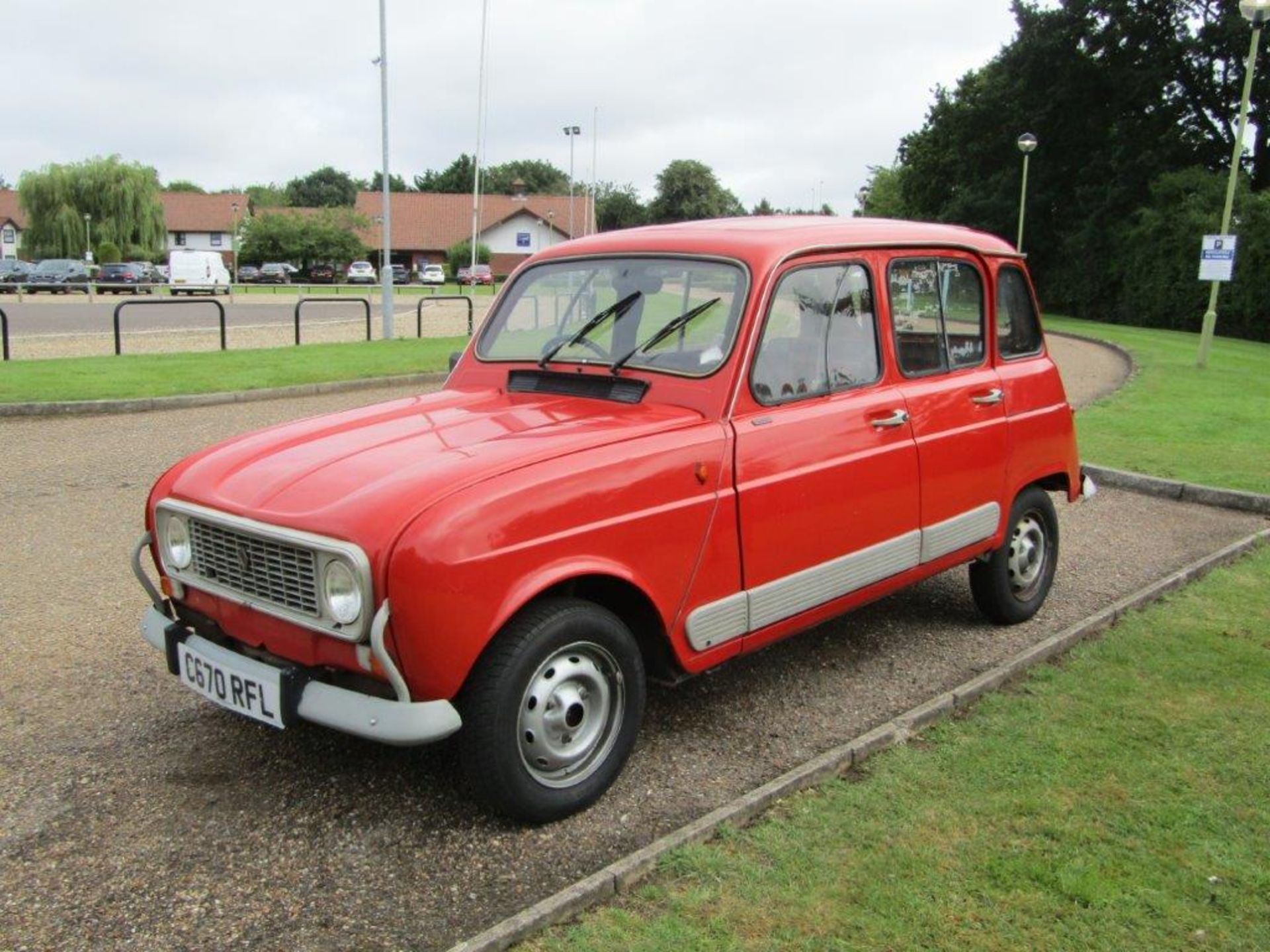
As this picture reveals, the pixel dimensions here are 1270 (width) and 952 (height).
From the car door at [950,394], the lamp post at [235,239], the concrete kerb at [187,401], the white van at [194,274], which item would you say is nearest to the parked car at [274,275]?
the lamp post at [235,239]

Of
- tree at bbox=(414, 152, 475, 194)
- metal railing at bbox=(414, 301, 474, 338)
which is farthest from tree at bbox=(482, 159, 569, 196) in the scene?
metal railing at bbox=(414, 301, 474, 338)

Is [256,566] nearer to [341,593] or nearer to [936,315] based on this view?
[341,593]

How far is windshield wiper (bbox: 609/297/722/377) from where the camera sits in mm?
4227

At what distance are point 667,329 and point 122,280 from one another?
172 ft

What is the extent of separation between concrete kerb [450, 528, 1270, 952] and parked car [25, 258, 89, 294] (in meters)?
49.5

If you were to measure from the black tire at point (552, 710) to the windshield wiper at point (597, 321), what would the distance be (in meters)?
1.39

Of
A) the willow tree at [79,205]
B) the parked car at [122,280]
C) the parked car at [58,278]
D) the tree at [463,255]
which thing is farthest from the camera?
the tree at [463,255]

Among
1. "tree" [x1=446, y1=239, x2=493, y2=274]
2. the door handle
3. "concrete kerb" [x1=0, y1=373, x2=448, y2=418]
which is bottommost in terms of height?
"concrete kerb" [x1=0, y1=373, x2=448, y2=418]

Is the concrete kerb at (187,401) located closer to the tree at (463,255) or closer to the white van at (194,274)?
the white van at (194,274)

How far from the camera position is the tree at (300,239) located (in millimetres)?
72875

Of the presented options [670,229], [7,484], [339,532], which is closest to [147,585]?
[339,532]

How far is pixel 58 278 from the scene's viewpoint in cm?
4869

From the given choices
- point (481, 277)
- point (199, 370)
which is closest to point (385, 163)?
point (199, 370)

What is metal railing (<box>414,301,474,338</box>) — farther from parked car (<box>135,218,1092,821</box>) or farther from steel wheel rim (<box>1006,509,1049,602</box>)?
parked car (<box>135,218,1092,821</box>)
